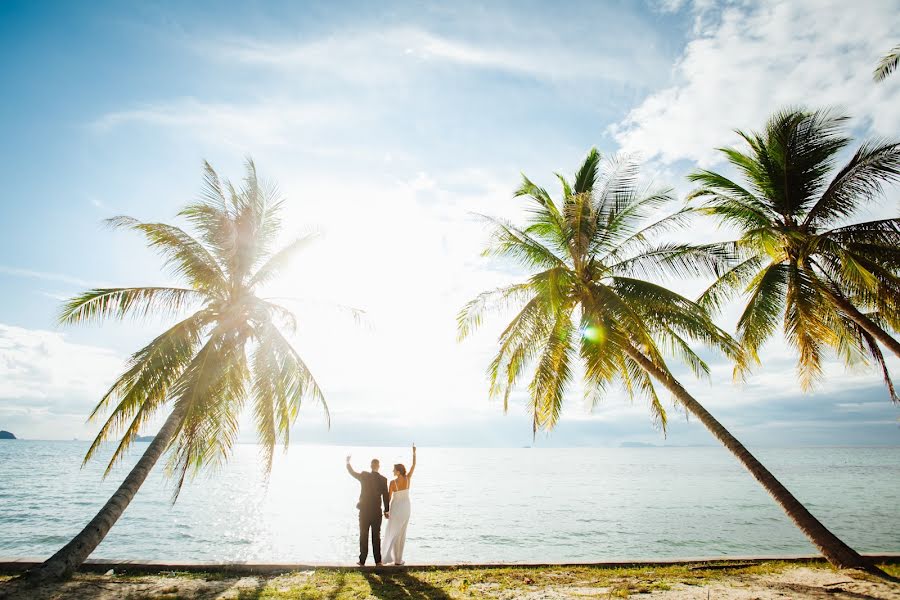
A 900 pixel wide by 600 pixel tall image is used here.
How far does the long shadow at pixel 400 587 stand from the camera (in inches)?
268

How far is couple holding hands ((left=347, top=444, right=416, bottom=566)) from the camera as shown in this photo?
9.02 metres

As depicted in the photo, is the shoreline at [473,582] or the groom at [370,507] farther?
the groom at [370,507]

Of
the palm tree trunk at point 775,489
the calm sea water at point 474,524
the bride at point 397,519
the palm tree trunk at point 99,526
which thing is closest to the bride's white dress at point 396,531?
the bride at point 397,519

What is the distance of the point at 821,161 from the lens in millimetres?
10250

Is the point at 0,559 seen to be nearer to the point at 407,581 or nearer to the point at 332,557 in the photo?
the point at 407,581

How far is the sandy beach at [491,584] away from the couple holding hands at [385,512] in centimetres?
65

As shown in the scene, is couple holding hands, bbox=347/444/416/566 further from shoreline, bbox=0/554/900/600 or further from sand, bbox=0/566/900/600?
sand, bbox=0/566/900/600

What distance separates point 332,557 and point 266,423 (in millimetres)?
9275

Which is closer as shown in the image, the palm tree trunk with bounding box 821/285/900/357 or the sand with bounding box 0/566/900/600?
the sand with bounding box 0/566/900/600

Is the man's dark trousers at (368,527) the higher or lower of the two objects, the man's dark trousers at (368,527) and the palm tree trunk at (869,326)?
the lower

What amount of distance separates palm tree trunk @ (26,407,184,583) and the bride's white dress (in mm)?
4602

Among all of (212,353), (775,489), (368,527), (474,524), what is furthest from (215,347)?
(474,524)

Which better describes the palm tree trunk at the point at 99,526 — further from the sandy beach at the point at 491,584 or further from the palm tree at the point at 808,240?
the palm tree at the point at 808,240

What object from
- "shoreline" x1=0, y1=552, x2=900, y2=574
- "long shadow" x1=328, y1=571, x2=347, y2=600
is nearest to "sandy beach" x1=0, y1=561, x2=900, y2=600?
"long shadow" x1=328, y1=571, x2=347, y2=600
